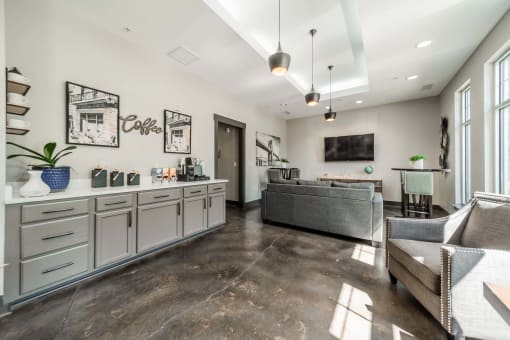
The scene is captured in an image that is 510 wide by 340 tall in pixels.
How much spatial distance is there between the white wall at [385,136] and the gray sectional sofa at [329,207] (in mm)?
3211

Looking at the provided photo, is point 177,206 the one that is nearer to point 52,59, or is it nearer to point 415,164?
point 52,59

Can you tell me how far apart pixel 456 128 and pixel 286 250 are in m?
4.29

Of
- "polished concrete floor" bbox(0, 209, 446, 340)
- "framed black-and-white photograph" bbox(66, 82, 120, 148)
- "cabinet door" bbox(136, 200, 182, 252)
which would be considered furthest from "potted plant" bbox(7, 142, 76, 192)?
"polished concrete floor" bbox(0, 209, 446, 340)

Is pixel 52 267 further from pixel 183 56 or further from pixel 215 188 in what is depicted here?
pixel 183 56

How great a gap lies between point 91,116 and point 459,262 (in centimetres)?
377

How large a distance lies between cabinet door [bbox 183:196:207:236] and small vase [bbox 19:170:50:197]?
149 centimetres

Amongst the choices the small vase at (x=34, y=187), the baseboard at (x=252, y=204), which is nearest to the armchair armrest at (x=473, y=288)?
the small vase at (x=34, y=187)

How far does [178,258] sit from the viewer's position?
243cm

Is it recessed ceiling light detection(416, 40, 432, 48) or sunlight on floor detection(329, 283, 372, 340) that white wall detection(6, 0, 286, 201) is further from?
recessed ceiling light detection(416, 40, 432, 48)

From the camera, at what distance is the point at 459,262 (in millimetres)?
1150

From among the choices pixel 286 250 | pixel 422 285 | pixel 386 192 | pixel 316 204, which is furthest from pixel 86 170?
pixel 386 192

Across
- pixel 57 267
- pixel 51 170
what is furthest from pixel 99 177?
pixel 57 267

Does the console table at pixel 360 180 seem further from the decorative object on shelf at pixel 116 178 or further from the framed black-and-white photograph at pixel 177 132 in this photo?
the decorative object on shelf at pixel 116 178

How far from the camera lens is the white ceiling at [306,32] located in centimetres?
216
